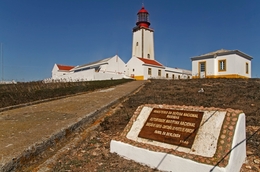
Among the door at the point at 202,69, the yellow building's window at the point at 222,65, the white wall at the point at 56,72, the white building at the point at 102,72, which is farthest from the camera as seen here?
the white wall at the point at 56,72

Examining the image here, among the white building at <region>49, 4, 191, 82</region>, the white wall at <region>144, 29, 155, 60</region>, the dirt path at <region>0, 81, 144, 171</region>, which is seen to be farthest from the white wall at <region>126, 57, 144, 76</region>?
the dirt path at <region>0, 81, 144, 171</region>

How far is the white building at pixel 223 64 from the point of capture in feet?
70.5

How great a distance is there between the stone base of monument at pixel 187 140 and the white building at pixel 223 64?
66.8 ft

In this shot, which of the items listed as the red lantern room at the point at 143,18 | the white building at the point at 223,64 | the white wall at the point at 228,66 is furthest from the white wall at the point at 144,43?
the white wall at the point at 228,66

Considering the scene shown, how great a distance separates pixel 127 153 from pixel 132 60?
28.7m

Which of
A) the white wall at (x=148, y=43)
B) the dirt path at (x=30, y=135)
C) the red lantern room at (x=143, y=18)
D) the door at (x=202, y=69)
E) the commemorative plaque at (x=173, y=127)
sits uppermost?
the red lantern room at (x=143, y=18)

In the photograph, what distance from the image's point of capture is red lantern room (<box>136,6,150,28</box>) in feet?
123

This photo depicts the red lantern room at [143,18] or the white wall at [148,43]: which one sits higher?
the red lantern room at [143,18]

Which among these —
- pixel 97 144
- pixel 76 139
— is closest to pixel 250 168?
pixel 97 144

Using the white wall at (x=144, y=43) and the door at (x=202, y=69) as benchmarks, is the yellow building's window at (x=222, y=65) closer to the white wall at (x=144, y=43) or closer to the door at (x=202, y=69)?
the door at (x=202, y=69)

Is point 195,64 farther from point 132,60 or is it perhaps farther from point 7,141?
point 7,141

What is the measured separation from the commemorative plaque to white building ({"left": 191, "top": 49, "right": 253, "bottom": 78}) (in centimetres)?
2041

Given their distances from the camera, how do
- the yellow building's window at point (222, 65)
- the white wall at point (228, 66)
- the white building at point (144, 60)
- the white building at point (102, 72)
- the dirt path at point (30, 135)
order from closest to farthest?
the dirt path at point (30, 135) → the white wall at point (228, 66) → the yellow building's window at point (222, 65) → the white building at point (102, 72) → the white building at point (144, 60)

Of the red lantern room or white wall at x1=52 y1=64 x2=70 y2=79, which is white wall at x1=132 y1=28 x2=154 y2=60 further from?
white wall at x1=52 y1=64 x2=70 y2=79
